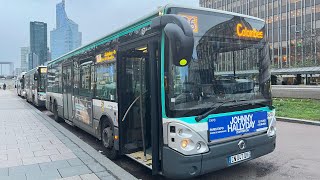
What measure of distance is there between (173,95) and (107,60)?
2.95 metres

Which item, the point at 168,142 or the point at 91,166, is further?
the point at 91,166

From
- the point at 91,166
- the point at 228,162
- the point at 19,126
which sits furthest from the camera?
the point at 19,126

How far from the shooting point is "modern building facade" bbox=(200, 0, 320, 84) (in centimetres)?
5478

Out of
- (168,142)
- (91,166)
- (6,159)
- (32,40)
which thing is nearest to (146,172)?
(91,166)

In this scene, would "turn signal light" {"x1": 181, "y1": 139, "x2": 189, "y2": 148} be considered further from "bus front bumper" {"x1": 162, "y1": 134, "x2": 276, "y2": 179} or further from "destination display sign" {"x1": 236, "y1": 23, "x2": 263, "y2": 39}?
"destination display sign" {"x1": 236, "y1": 23, "x2": 263, "y2": 39}

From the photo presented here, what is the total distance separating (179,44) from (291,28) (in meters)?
66.8

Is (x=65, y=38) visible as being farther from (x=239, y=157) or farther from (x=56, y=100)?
(x=239, y=157)

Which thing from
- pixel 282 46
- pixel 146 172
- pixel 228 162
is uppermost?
pixel 282 46

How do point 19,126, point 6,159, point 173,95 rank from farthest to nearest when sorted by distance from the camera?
1. point 19,126
2. point 6,159
3. point 173,95

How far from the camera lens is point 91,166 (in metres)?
6.25

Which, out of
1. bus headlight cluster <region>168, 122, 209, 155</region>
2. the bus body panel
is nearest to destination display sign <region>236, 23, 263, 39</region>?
bus headlight cluster <region>168, 122, 209, 155</region>

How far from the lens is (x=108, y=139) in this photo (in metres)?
7.34

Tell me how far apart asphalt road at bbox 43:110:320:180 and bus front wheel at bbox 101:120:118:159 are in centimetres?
23

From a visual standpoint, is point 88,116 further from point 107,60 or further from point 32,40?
point 32,40
